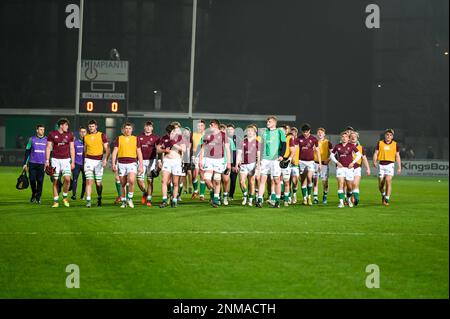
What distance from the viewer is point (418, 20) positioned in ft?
247

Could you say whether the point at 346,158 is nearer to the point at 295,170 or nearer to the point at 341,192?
the point at 341,192

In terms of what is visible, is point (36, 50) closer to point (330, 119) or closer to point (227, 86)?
point (227, 86)

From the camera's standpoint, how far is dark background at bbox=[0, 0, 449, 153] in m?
68.0

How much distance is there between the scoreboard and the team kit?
45.5 feet

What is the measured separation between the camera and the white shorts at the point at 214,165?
21312 millimetres

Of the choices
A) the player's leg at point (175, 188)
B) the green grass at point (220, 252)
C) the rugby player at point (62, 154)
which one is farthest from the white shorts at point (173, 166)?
the rugby player at point (62, 154)

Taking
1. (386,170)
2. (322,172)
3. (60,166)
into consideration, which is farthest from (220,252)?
(386,170)

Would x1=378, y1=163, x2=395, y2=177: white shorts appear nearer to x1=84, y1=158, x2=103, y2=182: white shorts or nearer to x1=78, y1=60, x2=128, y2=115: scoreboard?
x1=84, y1=158, x2=103, y2=182: white shorts

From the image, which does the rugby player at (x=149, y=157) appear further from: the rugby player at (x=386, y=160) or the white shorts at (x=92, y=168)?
the rugby player at (x=386, y=160)

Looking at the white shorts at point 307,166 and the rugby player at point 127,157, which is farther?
the white shorts at point 307,166

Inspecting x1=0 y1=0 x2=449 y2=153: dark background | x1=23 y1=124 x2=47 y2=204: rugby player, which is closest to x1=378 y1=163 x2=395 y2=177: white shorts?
x1=23 y1=124 x2=47 y2=204: rugby player

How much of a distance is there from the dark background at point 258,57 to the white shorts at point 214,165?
152 feet

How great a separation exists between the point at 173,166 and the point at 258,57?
5571 cm
